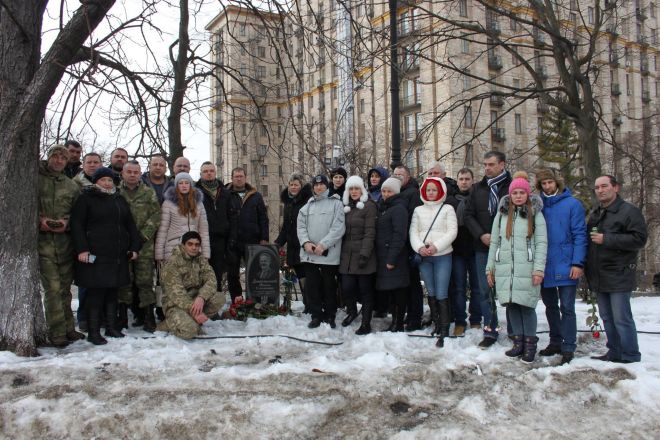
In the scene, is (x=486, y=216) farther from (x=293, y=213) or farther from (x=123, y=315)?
(x=123, y=315)

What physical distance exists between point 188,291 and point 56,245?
1.51 m

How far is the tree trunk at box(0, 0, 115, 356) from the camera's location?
5.25 m

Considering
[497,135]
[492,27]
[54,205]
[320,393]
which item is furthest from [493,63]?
[320,393]

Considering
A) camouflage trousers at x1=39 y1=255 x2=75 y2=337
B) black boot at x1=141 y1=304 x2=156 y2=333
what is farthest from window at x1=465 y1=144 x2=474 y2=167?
camouflage trousers at x1=39 y1=255 x2=75 y2=337

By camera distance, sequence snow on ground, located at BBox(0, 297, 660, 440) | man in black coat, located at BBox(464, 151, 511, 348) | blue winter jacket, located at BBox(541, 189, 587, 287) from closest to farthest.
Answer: snow on ground, located at BBox(0, 297, 660, 440) → blue winter jacket, located at BBox(541, 189, 587, 287) → man in black coat, located at BBox(464, 151, 511, 348)

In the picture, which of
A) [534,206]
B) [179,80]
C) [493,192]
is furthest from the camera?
[179,80]

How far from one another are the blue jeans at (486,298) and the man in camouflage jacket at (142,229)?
383cm

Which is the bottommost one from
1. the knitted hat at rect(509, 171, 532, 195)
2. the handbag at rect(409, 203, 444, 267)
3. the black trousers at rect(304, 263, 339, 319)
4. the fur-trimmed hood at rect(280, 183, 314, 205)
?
the black trousers at rect(304, 263, 339, 319)

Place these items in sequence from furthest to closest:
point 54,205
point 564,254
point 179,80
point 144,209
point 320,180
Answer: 1. point 179,80
2. point 320,180
3. point 144,209
4. point 54,205
5. point 564,254

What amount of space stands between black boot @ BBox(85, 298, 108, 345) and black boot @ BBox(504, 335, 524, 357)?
4204mm

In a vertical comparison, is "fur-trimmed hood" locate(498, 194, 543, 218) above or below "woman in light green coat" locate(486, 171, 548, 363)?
above

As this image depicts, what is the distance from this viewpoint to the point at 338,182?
7.28m

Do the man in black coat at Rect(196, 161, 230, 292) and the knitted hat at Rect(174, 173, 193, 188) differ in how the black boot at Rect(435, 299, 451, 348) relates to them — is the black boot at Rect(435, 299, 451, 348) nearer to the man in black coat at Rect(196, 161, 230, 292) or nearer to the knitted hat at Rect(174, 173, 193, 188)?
the man in black coat at Rect(196, 161, 230, 292)

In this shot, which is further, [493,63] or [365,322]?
[493,63]
